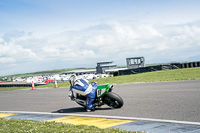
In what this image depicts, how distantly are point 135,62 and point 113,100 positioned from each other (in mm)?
37757

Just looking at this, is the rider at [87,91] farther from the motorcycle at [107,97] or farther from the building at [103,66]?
the building at [103,66]

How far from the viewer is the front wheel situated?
28.8 feet

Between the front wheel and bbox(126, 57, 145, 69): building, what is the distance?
3701 cm

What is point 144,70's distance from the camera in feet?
106

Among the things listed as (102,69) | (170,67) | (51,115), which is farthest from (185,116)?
(102,69)

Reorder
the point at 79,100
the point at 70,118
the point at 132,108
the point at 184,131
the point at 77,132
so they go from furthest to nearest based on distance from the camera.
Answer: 1. the point at 79,100
2. the point at 132,108
3. the point at 70,118
4. the point at 77,132
5. the point at 184,131

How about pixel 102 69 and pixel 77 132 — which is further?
pixel 102 69

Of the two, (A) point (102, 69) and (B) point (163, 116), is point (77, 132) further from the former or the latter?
(A) point (102, 69)

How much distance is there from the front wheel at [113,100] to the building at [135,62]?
37.0m

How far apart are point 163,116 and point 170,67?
82.1 ft

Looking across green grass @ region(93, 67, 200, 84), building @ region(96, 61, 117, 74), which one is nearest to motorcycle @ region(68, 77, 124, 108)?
green grass @ region(93, 67, 200, 84)

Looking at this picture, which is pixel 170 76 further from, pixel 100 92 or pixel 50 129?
pixel 50 129

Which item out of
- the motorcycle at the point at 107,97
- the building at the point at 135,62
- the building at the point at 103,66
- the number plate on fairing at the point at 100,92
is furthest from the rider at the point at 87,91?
the building at the point at 103,66

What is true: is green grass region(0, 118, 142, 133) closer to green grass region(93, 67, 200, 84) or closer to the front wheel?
the front wheel
